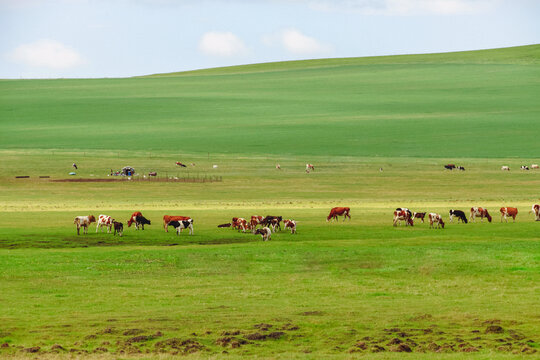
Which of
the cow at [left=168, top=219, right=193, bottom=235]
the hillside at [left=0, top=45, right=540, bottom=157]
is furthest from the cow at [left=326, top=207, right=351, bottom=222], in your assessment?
the hillside at [left=0, top=45, right=540, bottom=157]

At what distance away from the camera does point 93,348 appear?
16922mm

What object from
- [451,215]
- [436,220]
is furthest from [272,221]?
[451,215]

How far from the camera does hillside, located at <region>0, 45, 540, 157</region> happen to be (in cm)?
10025

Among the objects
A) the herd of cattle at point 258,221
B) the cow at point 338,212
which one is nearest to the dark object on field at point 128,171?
the herd of cattle at point 258,221

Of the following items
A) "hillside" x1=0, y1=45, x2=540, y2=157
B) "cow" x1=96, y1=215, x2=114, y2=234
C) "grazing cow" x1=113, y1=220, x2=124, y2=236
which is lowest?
"grazing cow" x1=113, y1=220, x2=124, y2=236

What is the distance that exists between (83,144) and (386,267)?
77490 millimetres

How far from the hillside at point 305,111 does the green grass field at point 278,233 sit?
633 mm

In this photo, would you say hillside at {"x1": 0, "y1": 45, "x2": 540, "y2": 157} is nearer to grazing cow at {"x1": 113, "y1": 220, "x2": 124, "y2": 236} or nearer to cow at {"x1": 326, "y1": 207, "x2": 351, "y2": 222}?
cow at {"x1": 326, "y1": 207, "x2": 351, "y2": 222}

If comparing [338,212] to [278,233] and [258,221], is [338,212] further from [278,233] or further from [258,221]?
[278,233]

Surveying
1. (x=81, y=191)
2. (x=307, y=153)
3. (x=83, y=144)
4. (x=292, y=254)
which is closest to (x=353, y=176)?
(x=307, y=153)

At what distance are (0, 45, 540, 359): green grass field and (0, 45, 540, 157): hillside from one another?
24.9 inches

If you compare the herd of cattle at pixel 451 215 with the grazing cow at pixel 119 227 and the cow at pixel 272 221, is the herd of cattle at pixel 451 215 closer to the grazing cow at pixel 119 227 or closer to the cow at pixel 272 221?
the cow at pixel 272 221

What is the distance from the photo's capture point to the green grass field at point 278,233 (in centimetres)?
1823

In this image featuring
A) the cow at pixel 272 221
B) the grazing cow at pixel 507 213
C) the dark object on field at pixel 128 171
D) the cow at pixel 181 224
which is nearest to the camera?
the cow at pixel 181 224
